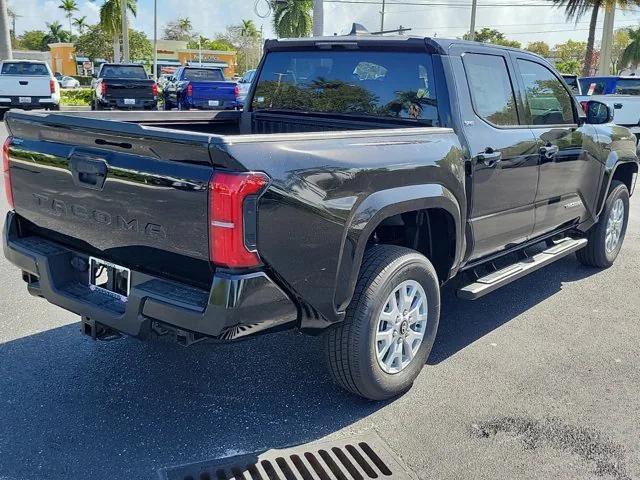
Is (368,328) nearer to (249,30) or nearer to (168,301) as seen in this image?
(168,301)

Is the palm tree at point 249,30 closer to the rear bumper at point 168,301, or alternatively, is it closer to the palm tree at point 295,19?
the palm tree at point 295,19

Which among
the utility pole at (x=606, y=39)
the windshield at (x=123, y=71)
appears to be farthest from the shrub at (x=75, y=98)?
the utility pole at (x=606, y=39)

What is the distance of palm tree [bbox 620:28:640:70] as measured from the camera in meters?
56.8

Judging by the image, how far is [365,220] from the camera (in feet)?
10.8

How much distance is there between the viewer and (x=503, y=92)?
14.9 ft

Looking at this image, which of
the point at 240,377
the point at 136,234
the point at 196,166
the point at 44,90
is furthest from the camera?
the point at 44,90

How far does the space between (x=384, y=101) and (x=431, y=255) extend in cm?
104

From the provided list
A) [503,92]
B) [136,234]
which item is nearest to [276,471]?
[136,234]

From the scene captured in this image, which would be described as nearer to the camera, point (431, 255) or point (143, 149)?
point (143, 149)

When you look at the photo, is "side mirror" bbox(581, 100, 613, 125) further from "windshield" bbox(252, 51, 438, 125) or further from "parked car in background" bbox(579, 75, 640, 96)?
"parked car in background" bbox(579, 75, 640, 96)

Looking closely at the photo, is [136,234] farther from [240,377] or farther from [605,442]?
[605,442]

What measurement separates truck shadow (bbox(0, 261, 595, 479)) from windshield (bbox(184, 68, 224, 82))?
17.4 meters

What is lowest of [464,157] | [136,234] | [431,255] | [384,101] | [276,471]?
[276,471]

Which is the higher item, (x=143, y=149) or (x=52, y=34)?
(x=52, y=34)
